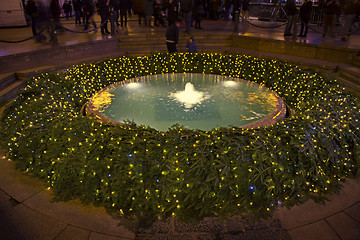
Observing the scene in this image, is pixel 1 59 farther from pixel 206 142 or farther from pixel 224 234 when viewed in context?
pixel 224 234

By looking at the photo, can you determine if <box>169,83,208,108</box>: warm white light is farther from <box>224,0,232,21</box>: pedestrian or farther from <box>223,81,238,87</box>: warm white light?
<box>224,0,232,21</box>: pedestrian

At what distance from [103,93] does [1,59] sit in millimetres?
4088

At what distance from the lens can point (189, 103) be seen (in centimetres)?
645

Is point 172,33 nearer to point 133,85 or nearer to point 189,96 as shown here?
point 133,85

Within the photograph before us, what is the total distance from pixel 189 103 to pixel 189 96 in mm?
481

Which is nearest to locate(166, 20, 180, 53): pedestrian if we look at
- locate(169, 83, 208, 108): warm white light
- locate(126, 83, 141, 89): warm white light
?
locate(126, 83, 141, 89): warm white light

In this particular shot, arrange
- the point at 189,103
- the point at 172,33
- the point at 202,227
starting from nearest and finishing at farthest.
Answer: the point at 202,227, the point at 189,103, the point at 172,33

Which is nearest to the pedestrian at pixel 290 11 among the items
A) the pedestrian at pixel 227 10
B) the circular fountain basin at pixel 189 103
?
the circular fountain basin at pixel 189 103

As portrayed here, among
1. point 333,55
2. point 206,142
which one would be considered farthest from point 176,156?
point 333,55

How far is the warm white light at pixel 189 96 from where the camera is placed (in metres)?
6.51

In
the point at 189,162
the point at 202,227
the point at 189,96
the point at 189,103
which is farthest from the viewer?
the point at 189,96

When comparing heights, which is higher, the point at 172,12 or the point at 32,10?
the point at 32,10

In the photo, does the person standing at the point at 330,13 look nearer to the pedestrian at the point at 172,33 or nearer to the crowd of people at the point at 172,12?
the crowd of people at the point at 172,12

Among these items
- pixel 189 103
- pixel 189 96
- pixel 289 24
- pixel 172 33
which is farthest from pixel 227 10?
pixel 189 103
